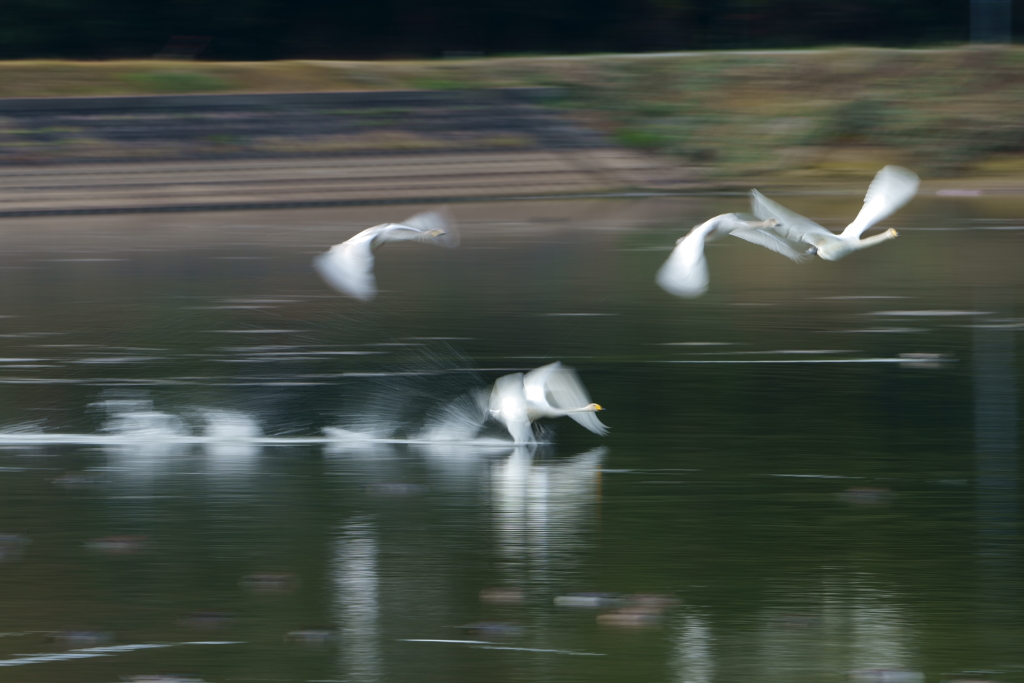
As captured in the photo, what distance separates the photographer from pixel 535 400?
7906 millimetres

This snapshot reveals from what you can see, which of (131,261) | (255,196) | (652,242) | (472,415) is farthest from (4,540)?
(255,196)

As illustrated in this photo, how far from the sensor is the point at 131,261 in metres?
17.4

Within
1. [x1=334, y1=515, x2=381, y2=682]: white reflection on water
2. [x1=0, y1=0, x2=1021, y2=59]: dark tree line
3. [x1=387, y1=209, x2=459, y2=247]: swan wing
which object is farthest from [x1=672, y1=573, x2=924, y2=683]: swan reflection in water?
[x1=0, y1=0, x2=1021, y2=59]: dark tree line

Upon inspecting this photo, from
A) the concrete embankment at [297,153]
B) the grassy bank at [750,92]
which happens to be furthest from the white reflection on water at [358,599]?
the grassy bank at [750,92]

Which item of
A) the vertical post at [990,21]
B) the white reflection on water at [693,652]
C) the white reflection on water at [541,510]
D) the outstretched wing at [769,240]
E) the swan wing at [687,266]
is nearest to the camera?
the white reflection on water at [693,652]

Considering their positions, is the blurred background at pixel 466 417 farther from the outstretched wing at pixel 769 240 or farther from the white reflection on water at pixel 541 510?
the outstretched wing at pixel 769 240

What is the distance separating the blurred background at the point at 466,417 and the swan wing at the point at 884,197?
0.98 meters

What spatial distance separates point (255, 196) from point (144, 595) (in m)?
19.4

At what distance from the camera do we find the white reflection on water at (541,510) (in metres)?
6.00

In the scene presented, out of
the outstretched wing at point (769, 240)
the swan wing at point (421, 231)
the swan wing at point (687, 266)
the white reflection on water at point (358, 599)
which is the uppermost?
the swan wing at point (421, 231)

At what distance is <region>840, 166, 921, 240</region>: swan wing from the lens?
8.52 metres

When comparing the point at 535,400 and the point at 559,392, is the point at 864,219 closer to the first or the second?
the point at 559,392

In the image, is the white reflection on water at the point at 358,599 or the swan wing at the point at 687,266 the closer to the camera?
the white reflection on water at the point at 358,599

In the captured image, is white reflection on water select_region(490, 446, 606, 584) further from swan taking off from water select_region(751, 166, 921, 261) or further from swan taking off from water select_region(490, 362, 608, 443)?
swan taking off from water select_region(751, 166, 921, 261)
